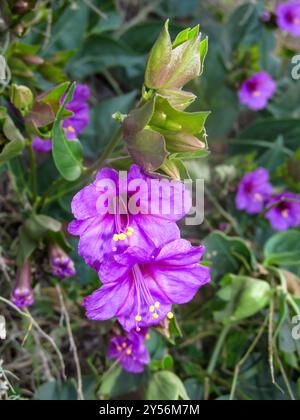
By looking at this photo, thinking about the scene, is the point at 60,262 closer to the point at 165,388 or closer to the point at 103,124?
the point at 165,388

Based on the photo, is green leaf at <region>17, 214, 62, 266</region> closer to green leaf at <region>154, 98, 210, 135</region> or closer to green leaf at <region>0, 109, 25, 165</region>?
green leaf at <region>0, 109, 25, 165</region>

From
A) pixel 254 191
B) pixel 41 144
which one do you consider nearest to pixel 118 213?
pixel 41 144

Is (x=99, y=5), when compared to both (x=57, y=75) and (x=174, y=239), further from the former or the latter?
(x=174, y=239)

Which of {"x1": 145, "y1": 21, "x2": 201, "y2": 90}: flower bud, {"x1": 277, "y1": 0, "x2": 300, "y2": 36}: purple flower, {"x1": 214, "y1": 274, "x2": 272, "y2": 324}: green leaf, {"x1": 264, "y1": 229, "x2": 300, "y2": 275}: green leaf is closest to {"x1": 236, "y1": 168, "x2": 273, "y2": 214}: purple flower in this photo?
{"x1": 264, "y1": 229, "x2": 300, "y2": 275}: green leaf

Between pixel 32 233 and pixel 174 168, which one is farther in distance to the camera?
pixel 32 233

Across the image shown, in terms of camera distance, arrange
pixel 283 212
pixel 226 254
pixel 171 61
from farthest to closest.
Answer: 1. pixel 283 212
2. pixel 226 254
3. pixel 171 61
